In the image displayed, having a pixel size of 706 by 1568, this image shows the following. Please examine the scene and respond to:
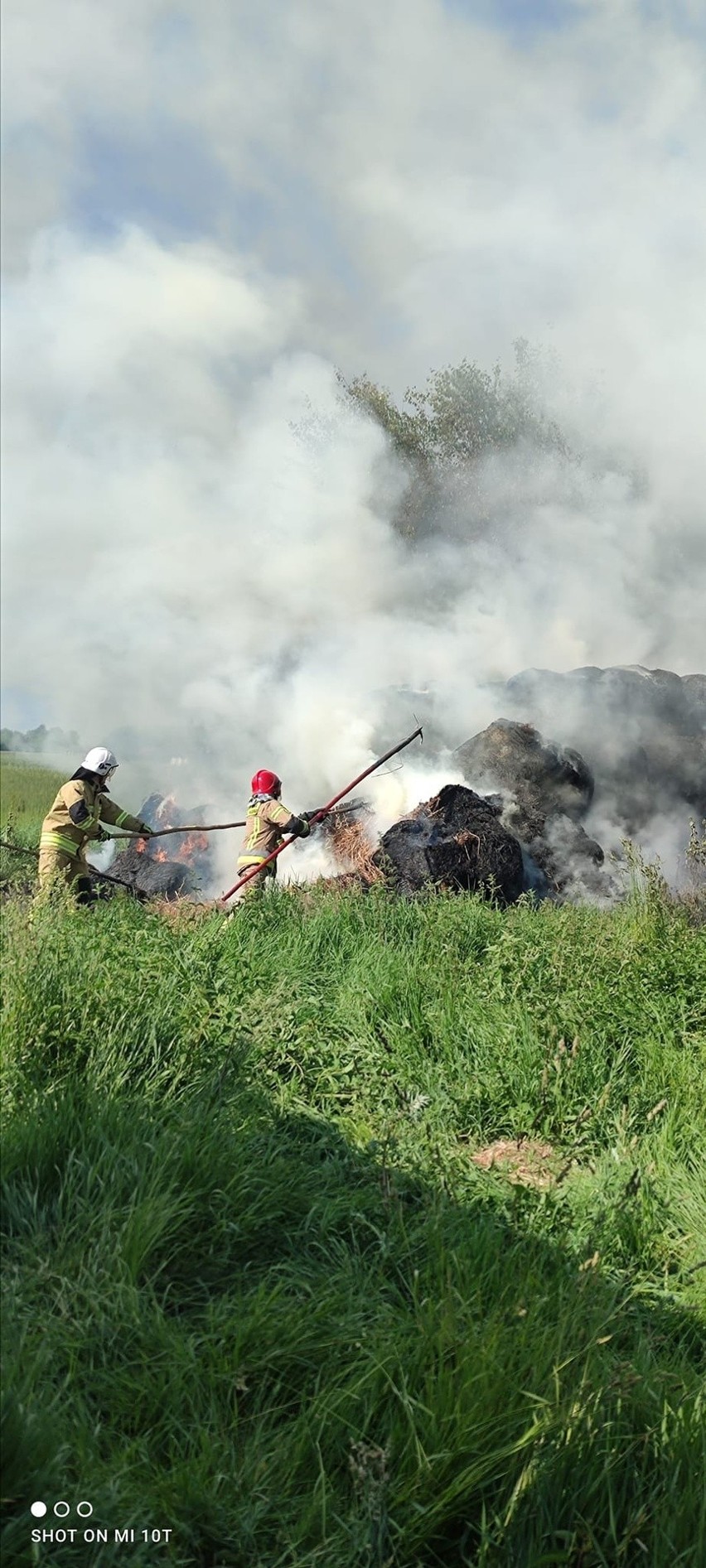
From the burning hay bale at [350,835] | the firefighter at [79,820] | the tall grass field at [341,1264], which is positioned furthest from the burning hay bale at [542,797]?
the tall grass field at [341,1264]

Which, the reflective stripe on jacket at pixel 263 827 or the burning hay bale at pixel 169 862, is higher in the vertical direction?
the burning hay bale at pixel 169 862

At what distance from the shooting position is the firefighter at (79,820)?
9.33 meters

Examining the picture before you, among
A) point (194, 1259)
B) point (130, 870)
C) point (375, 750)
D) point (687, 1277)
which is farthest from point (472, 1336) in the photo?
point (375, 750)

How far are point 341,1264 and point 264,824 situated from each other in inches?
271

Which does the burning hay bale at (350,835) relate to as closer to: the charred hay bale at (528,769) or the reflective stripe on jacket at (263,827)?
the reflective stripe on jacket at (263,827)

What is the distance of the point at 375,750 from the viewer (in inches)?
603

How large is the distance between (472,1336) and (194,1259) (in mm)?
859

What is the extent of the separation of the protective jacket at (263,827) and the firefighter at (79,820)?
928 millimetres

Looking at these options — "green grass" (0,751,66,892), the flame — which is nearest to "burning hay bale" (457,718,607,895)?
the flame

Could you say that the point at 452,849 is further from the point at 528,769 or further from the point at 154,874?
the point at 154,874

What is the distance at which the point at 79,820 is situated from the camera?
929 cm

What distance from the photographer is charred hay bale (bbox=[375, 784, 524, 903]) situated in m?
10.5

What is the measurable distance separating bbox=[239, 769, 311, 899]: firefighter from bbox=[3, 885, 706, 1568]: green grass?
425 centimetres

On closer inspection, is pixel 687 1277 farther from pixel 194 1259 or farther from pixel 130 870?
pixel 130 870
